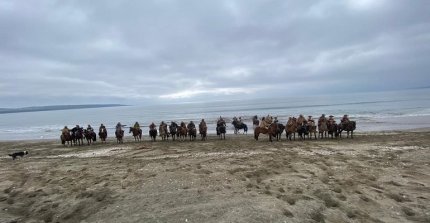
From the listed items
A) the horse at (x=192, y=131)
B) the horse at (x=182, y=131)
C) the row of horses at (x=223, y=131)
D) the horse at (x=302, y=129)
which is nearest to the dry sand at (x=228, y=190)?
the horse at (x=302, y=129)

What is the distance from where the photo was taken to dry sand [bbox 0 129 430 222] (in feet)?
30.9

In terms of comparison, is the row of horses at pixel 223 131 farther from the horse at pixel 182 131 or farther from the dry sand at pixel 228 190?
the dry sand at pixel 228 190

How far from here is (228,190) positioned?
10.7 m

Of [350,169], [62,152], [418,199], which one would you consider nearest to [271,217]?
[418,199]

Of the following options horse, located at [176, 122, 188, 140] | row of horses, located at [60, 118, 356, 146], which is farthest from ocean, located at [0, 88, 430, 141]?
horse, located at [176, 122, 188, 140]

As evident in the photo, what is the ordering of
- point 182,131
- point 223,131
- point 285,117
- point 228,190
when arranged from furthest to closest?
1. point 285,117
2. point 182,131
3. point 223,131
4. point 228,190

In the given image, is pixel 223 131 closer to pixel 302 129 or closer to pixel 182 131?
pixel 182 131

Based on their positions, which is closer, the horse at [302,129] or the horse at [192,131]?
the horse at [302,129]

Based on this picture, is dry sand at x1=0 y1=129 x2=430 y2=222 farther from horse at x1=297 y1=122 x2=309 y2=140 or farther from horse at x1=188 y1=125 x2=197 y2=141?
horse at x1=188 y1=125 x2=197 y2=141

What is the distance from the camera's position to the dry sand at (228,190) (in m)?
9.42

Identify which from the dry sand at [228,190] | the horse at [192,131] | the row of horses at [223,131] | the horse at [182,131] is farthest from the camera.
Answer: the horse at [182,131]

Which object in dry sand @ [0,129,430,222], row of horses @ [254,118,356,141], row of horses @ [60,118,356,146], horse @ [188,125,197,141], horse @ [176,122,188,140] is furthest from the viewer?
horse @ [176,122,188,140]

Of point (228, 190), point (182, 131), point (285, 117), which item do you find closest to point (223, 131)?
point (182, 131)

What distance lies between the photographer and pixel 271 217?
8.87 metres
